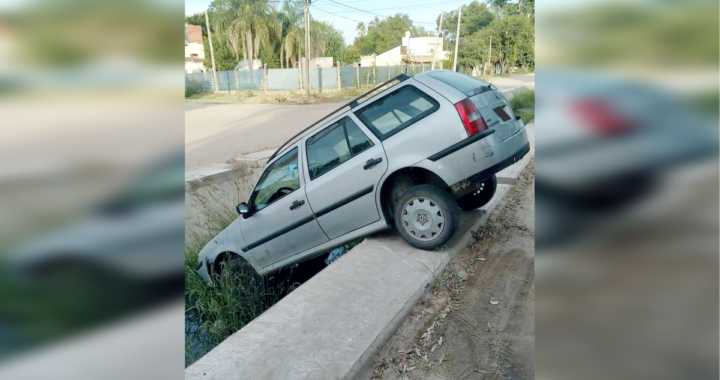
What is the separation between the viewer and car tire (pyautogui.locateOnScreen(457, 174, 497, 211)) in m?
6.15

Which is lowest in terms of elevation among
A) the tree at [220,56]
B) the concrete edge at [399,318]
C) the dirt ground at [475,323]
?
the dirt ground at [475,323]

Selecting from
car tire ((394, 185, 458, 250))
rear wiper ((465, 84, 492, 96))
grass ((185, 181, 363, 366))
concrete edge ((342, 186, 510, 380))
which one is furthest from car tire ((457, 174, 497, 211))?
grass ((185, 181, 363, 366))

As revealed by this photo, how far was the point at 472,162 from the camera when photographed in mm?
4727

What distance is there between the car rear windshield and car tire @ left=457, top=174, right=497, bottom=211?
51.9 inches

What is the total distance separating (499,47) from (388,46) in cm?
2453

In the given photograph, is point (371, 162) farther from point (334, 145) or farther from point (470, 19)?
point (470, 19)

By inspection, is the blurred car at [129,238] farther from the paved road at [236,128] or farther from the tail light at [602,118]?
the paved road at [236,128]

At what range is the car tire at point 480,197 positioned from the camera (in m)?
6.15

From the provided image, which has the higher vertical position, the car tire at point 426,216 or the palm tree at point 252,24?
the palm tree at point 252,24

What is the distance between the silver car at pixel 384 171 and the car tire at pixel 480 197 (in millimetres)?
999

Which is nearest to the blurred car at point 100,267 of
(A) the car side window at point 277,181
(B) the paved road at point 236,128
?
(A) the car side window at point 277,181

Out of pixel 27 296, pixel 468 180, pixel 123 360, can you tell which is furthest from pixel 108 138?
pixel 468 180

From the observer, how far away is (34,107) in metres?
0.79

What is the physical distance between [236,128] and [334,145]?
1633 centimetres
